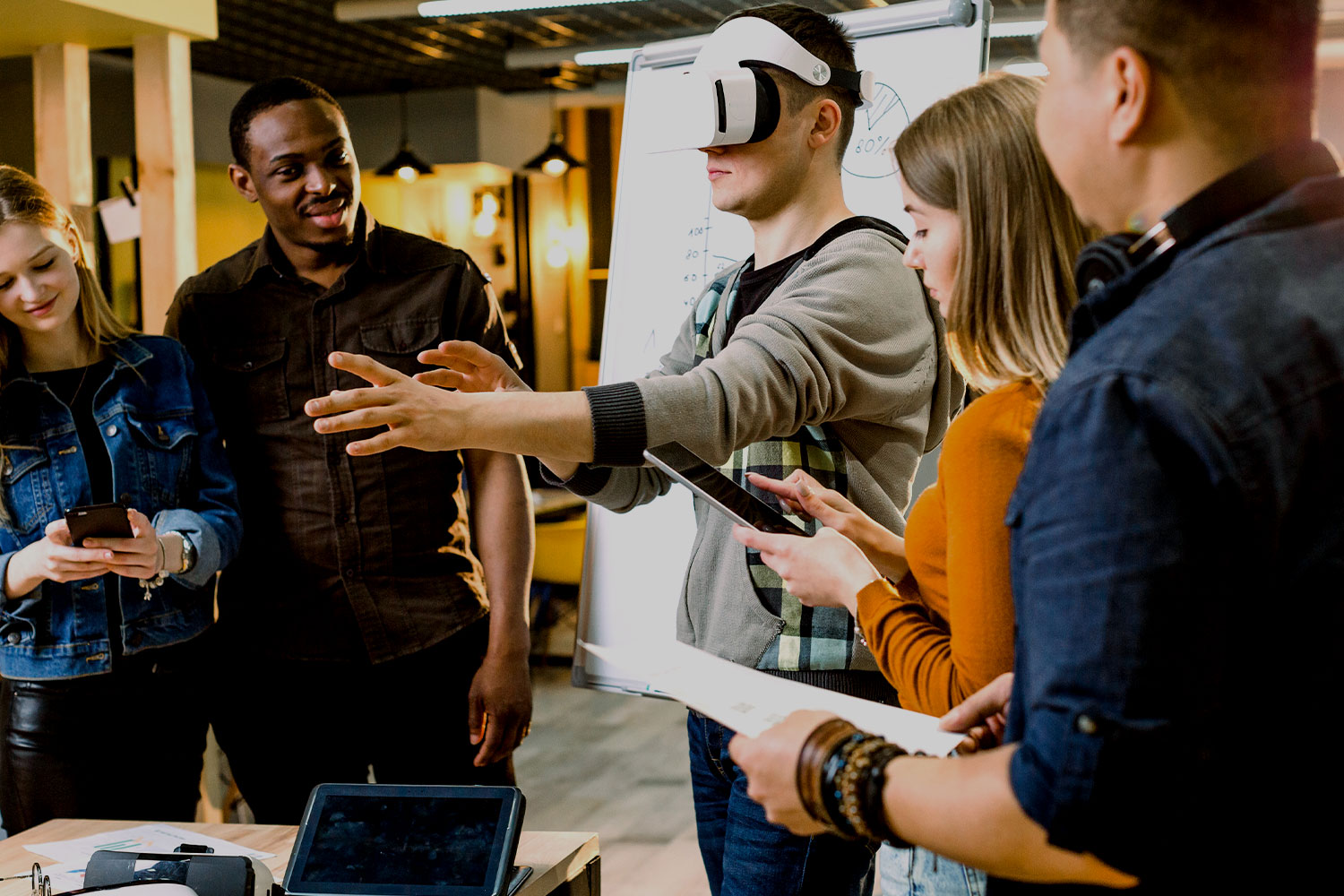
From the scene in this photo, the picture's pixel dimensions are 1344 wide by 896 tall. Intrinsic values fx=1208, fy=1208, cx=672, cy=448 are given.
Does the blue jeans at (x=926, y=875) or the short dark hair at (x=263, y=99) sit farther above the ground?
the short dark hair at (x=263, y=99)

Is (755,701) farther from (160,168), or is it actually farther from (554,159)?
(554,159)

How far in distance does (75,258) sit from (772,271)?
1348 millimetres

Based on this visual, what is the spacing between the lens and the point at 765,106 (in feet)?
5.48

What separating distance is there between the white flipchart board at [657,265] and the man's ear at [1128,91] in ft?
5.34

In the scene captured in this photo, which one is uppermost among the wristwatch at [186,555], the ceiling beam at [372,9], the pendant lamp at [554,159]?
the ceiling beam at [372,9]

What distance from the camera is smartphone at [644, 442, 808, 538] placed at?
52.4 inches

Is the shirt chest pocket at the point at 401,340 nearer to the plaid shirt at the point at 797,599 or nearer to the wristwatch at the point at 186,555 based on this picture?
the wristwatch at the point at 186,555

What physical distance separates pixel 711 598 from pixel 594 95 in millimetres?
8360

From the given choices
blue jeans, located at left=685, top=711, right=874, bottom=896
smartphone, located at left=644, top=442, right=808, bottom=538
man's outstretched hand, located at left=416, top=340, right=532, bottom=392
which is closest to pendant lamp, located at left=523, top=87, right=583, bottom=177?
man's outstretched hand, located at left=416, top=340, right=532, bottom=392

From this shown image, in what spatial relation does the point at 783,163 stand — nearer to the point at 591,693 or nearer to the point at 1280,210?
Answer: the point at 1280,210

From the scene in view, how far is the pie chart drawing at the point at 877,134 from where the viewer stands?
241 cm

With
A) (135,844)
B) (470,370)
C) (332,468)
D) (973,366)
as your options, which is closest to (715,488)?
(973,366)

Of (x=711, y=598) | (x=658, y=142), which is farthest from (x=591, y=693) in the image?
(x=711, y=598)

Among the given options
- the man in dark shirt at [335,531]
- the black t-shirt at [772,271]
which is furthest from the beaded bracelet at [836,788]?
the man in dark shirt at [335,531]
